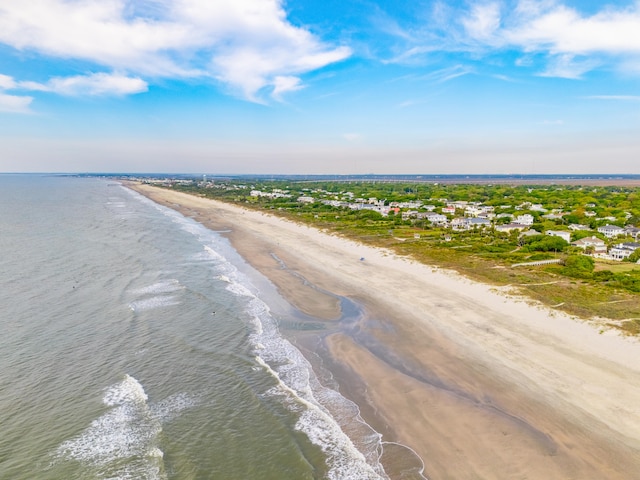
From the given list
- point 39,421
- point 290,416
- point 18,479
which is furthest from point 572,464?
point 39,421

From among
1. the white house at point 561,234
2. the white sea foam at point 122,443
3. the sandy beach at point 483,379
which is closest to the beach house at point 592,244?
the white house at point 561,234

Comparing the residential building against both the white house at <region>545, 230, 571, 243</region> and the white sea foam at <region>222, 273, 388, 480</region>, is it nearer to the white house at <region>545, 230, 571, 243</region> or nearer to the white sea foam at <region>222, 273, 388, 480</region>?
the white house at <region>545, 230, 571, 243</region>

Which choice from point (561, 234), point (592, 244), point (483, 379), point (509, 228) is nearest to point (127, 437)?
point (483, 379)

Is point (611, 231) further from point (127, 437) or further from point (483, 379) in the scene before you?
point (127, 437)

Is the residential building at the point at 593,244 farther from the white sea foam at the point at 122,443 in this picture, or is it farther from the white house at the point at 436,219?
the white sea foam at the point at 122,443

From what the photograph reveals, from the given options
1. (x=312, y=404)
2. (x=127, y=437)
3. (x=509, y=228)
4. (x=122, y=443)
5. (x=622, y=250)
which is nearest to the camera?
(x=122, y=443)

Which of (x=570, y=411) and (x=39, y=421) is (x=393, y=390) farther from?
(x=39, y=421)
